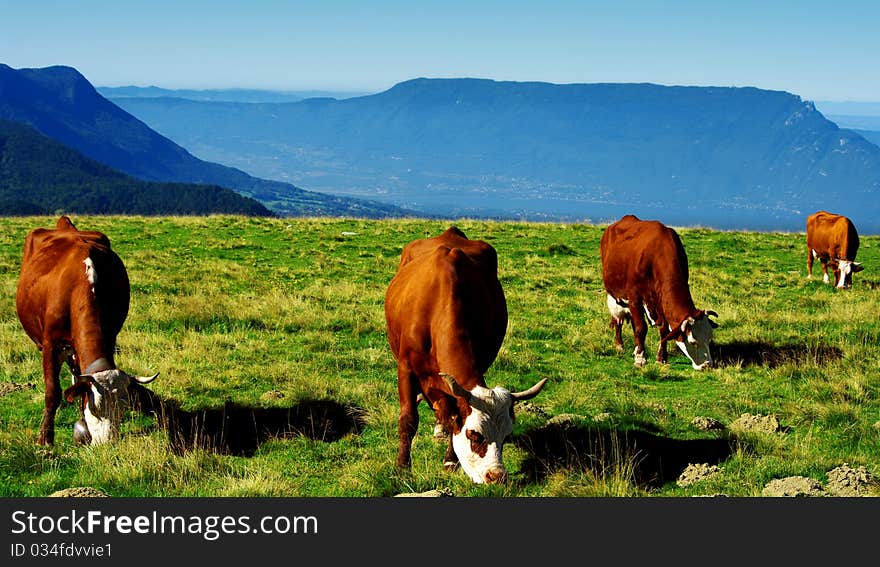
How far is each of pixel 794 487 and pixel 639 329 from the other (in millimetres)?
6739

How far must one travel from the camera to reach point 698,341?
14047 millimetres

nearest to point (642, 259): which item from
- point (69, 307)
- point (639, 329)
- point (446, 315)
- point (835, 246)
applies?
point (639, 329)

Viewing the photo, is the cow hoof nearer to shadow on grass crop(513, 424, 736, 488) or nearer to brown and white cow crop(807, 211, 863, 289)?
shadow on grass crop(513, 424, 736, 488)

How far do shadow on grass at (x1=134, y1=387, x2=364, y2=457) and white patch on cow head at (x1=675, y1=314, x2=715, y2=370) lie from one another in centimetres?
621

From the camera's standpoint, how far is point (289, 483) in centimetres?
847

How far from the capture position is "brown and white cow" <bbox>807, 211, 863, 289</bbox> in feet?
78.3

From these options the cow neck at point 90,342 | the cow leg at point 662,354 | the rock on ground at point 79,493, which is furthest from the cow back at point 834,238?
the rock on ground at point 79,493

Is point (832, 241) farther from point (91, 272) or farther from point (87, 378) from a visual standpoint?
point (87, 378)

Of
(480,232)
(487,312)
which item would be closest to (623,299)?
(487,312)

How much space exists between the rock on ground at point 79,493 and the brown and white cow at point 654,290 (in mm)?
9638

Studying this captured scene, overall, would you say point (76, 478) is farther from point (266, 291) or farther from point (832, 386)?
point (266, 291)

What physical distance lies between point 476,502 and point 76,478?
441cm

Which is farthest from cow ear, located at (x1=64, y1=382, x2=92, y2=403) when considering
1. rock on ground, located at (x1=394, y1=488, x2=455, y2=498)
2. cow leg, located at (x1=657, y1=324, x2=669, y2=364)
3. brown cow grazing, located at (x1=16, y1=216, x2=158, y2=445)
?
cow leg, located at (x1=657, y1=324, x2=669, y2=364)

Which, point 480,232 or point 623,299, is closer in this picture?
point 623,299
